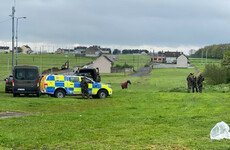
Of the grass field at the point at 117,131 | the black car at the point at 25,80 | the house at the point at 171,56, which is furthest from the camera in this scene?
the house at the point at 171,56

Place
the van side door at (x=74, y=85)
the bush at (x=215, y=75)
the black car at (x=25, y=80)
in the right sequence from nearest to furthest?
the black car at (x=25, y=80) → the van side door at (x=74, y=85) → the bush at (x=215, y=75)

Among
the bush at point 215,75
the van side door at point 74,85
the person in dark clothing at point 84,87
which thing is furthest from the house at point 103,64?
the person in dark clothing at point 84,87

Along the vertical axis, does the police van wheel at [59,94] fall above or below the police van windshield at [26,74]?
below

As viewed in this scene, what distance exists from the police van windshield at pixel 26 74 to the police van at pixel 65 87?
0.76 meters

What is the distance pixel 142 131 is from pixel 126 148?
2589 mm

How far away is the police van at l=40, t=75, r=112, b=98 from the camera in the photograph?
80.5ft

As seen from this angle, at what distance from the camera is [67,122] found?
12570mm

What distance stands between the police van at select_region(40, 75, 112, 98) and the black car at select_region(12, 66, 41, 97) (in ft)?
1.94

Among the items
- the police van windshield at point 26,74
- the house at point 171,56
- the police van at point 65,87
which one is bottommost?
the police van at point 65,87

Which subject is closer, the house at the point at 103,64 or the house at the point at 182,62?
the house at the point at 103,64

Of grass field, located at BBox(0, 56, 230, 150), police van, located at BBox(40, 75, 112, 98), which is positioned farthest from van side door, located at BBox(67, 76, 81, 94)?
grass field, located at BBox(0, 56, 230, 150)

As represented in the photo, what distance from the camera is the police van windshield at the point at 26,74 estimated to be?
2423 centimetres

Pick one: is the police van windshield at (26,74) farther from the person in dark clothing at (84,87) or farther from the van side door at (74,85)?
the person in dark clothing at (84,87)

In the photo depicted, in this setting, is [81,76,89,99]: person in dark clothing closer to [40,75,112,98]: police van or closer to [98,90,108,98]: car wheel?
[40,75,112,98]: police van
